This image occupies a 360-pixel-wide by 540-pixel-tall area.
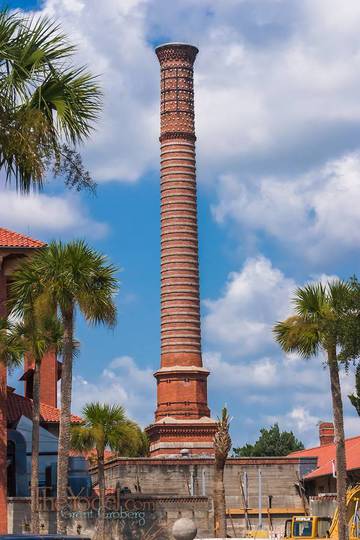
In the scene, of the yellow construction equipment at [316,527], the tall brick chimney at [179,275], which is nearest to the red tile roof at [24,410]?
the yellow construction equipment at [316,527]

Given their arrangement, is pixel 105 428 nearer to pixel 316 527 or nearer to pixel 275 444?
pixel 316 527

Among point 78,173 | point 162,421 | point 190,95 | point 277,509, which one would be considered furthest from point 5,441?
point 190,95

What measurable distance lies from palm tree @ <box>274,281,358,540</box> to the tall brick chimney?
50597 mm

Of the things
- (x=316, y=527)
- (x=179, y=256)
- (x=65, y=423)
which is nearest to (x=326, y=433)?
(x=179, y=256)

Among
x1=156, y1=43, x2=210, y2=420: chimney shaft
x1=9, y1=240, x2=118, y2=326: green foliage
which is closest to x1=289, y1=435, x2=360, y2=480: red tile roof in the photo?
x1=156, y1=43, x2=210, y2=420: chimney shaft

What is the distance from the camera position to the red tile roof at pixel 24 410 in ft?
170

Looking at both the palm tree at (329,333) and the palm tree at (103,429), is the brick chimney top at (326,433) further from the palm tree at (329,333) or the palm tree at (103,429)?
the palm tree at (329,333)

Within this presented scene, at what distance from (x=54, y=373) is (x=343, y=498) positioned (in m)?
29.3

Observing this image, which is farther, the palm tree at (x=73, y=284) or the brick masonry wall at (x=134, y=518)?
the brick masonry wall at (x=134, y=518)

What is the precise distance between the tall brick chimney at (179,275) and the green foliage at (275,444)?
2853cm

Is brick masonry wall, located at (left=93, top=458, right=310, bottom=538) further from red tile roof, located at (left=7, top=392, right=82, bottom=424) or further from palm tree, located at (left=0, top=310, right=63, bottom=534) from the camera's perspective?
palm tree, located at (left=0, top=310, right=63, bottom=534)

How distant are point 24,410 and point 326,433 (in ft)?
120

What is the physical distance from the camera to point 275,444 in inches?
4579

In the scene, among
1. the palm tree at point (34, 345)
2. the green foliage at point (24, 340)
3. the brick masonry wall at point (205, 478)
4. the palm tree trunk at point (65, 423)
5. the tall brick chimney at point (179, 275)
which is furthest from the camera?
the tall brick chimney at point (179, 275)
